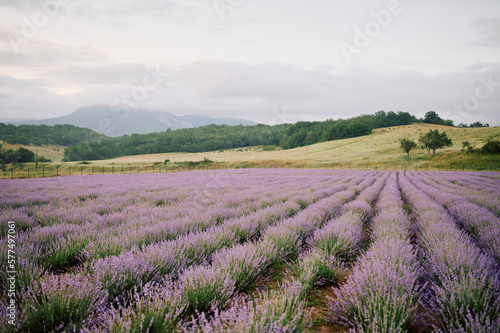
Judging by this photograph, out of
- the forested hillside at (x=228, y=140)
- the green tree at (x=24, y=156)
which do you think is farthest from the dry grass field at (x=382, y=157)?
the forested hillside at (x=228, y=140)

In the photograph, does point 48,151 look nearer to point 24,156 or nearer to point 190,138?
point 24,156

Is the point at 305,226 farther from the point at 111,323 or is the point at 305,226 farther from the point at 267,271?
the point at 111,323

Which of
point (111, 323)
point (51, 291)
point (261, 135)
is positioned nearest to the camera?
point (111, 323)

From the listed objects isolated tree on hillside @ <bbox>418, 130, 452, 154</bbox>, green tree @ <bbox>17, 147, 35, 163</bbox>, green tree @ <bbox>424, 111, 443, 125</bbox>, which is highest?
green tree @ <bbox>424, 111, 443, 125</bbox>

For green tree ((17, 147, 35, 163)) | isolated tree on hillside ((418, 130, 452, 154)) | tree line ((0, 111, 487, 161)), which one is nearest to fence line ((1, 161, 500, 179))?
isolated tree on hillside ((418, 130, 452, 154))

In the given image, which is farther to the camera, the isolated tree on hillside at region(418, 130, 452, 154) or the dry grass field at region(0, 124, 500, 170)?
the isolated tree on hillside at region(418, 130, 452, 154)

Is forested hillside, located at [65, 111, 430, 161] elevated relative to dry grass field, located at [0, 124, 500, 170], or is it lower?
elevated

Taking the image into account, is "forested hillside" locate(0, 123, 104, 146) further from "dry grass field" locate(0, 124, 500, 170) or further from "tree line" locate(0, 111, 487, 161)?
"dry grass field" locate(0, 124, 500, 170)

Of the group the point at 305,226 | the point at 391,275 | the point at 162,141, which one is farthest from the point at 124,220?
the point at 162,141

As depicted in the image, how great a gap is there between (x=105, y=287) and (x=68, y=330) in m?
0.49

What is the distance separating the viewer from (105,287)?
206cm

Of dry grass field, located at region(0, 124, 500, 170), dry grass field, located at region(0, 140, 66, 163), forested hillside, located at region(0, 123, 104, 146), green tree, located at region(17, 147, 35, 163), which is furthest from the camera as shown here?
forested hillside, located at region(0, 123, 104, 146)

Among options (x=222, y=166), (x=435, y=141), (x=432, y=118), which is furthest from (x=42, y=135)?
(x=432, y=118)

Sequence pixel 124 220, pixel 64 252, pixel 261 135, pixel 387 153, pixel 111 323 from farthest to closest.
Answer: pixel 261 135 → pixel 387 153 → pixel 124 220 → pixel 64 252 → pixel 111 323
